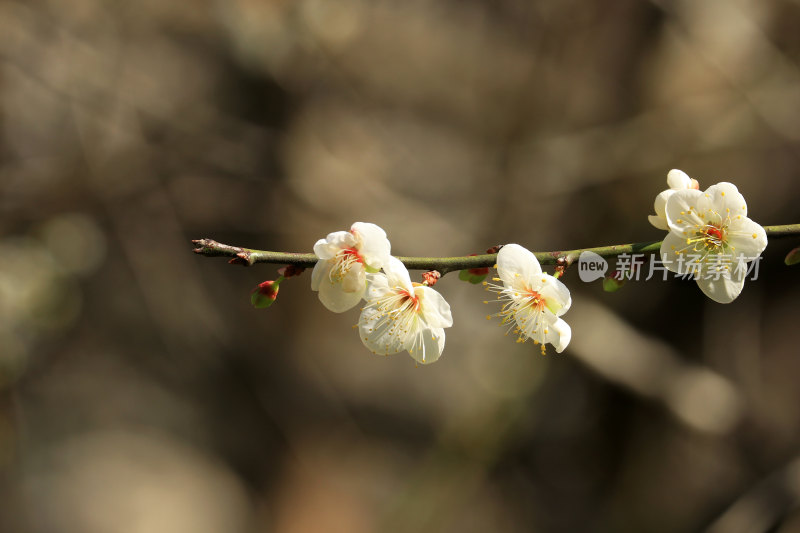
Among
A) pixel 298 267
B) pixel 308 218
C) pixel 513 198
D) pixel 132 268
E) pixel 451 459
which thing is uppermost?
pixel 513 198

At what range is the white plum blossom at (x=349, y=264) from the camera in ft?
2.15

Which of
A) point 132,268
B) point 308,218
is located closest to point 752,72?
point 308,218

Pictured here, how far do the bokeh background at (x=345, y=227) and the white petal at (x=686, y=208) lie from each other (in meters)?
1.63

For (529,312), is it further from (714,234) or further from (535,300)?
(714,234)

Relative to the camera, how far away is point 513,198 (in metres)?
2.40

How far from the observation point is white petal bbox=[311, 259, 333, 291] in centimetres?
67

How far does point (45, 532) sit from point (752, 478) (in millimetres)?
2809

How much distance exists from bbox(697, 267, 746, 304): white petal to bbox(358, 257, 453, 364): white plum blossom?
0.33 meters

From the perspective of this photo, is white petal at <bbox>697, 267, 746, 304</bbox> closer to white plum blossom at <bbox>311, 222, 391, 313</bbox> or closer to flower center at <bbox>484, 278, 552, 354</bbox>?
flower center at <bbox>484, 278, 552, 354</bbox>

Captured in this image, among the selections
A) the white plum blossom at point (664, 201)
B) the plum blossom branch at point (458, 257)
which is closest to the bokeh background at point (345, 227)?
the white plum blossom at point (664, 201)

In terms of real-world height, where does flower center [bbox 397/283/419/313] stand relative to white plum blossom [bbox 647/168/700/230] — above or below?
below

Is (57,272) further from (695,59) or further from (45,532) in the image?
(695,59)

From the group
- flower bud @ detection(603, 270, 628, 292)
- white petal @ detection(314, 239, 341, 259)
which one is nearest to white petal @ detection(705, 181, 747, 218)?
flower bud @ detection(603, 270, 628, 292)

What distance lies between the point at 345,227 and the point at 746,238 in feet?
6.17
